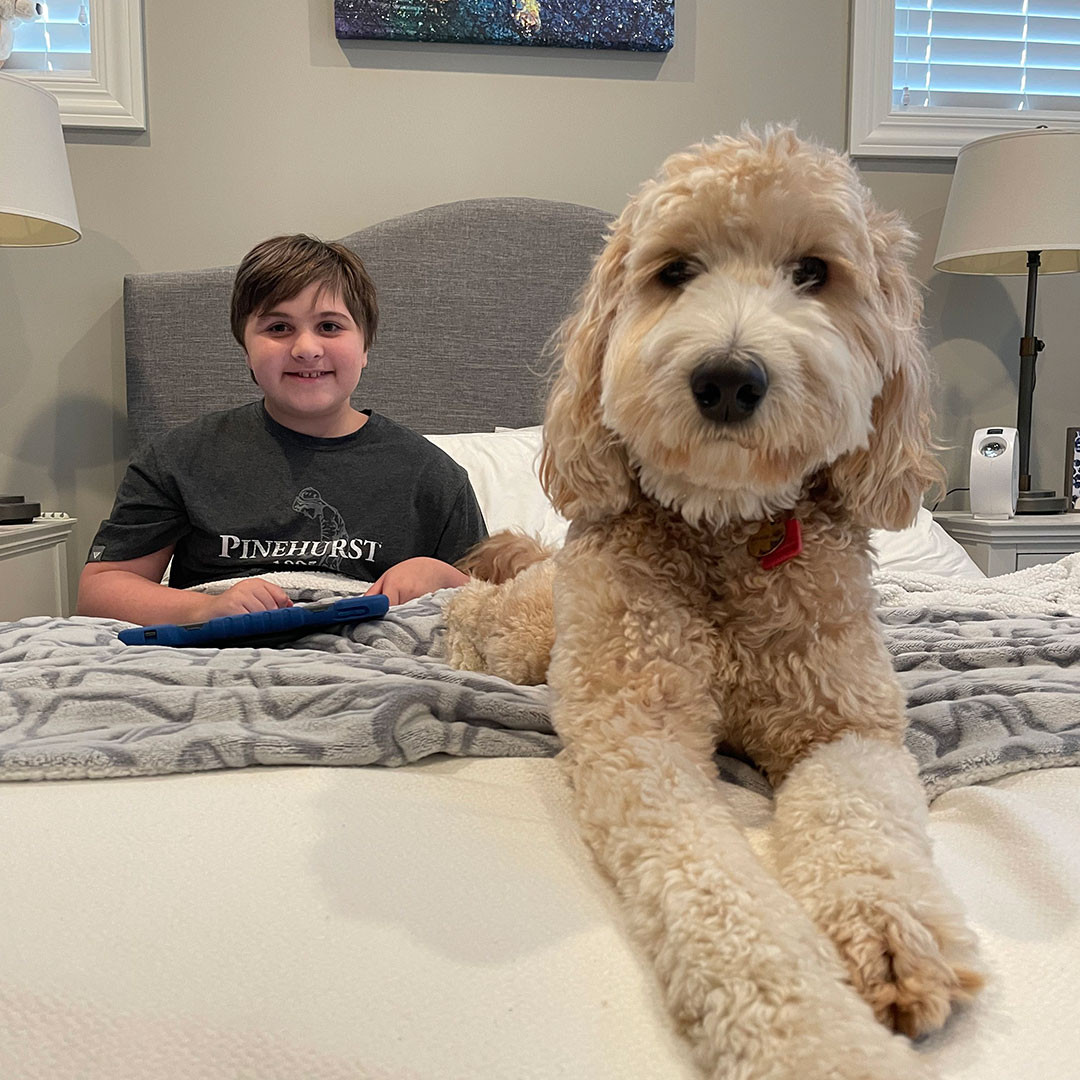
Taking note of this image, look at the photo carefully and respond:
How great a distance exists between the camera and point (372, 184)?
10.5ft

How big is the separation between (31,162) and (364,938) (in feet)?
8.53

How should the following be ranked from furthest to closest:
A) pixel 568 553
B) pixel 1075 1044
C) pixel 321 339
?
pixel 321 339 < pixel 568 553 < pixel 1075 1044

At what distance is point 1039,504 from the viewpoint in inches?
121

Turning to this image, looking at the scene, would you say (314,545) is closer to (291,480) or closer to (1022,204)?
(291,480)

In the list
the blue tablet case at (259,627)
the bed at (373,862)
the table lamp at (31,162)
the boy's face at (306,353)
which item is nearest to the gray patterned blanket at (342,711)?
the bed at (373,862)

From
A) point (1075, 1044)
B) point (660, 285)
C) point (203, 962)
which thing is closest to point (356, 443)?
point (660, 285)

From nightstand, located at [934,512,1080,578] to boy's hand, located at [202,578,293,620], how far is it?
227 cm

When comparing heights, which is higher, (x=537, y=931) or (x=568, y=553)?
(x=568, y=553)

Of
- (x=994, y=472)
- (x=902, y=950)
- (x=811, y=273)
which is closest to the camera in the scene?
(x=902, y=950)

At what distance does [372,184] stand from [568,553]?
2.53 meters

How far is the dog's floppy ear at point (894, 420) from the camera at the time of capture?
99cm

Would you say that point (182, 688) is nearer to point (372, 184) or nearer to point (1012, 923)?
point (1012, 923)

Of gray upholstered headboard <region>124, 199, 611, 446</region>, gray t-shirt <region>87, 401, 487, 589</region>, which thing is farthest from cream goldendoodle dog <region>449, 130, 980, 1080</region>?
gray upholstered headboard <region>124, 199, 611, 446</region>

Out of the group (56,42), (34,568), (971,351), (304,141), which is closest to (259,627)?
(34,568)
